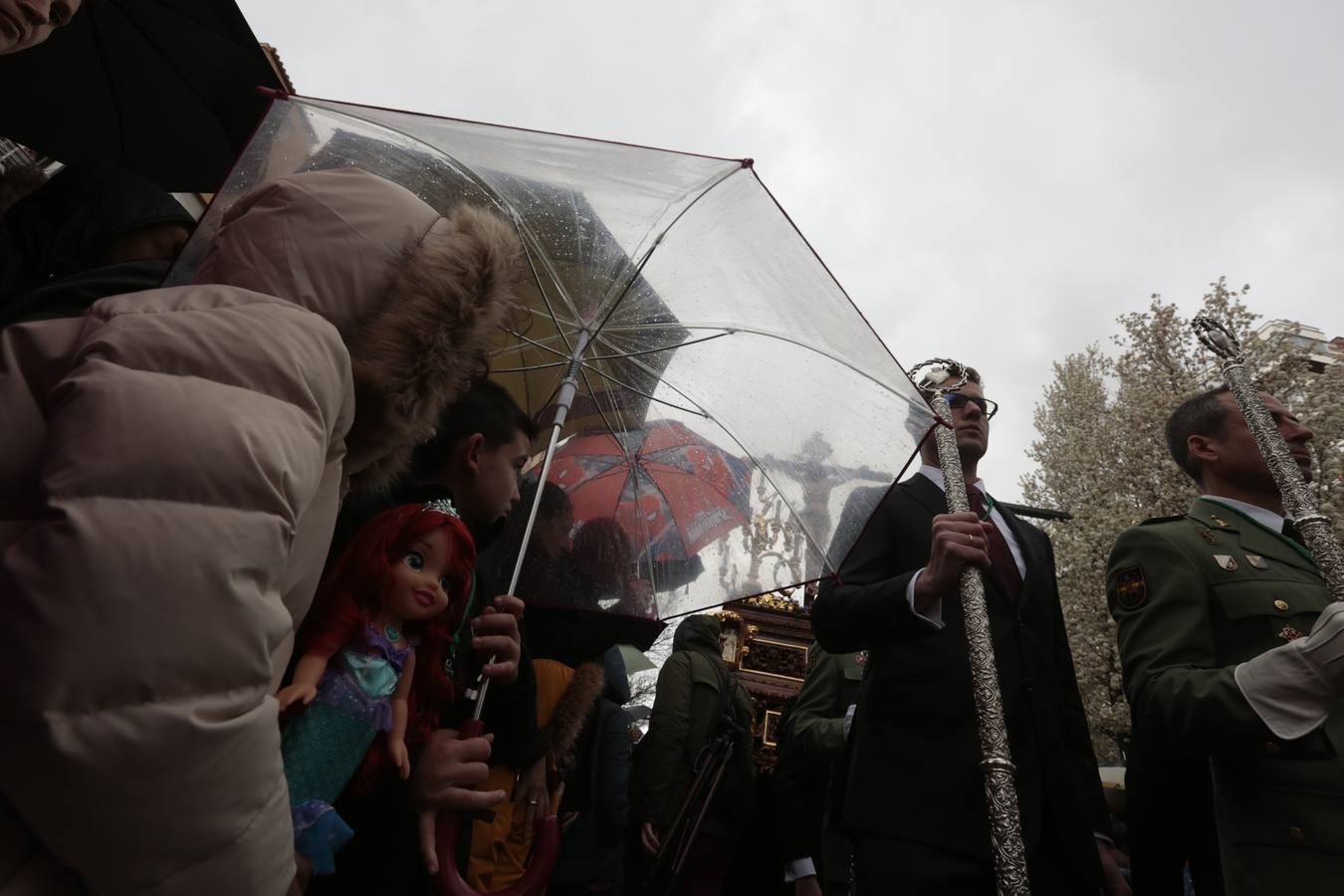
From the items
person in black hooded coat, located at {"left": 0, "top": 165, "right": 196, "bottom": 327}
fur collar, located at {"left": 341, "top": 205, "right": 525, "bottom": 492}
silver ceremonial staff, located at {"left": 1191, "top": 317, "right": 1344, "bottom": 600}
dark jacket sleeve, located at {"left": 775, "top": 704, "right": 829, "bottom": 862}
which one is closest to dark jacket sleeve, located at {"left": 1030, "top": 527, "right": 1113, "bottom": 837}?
silver ceremonial staff, located at {"left": 1191, "top": 317, "right": 1344, "bottom": 600}

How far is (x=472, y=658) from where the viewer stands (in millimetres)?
2307

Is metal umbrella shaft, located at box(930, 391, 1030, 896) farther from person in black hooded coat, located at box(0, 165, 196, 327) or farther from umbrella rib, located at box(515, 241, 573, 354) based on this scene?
person in black hooded coat, located at box(0, 165, 196, 327)

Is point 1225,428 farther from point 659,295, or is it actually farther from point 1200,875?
point 659,295

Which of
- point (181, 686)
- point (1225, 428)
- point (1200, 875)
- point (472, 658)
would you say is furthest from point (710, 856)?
point (181, 686)

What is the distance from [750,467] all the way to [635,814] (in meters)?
2.94

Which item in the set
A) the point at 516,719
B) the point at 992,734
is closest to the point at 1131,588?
the point at 992,734

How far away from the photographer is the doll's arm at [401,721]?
1798mm

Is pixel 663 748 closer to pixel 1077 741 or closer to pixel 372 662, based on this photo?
pixel 1077 741

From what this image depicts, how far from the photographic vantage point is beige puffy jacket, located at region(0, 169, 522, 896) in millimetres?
840

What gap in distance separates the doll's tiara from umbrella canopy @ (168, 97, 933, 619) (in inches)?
24.2

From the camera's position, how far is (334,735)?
1707mm

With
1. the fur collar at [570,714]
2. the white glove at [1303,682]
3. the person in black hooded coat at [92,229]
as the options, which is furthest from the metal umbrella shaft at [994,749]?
the person in black hooded coat at [92,229]

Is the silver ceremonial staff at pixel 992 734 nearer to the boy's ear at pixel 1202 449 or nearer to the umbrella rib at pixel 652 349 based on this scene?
the umbrella rib at pixel 652 349

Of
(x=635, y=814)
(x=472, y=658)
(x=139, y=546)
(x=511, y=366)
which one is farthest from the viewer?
(x=635, y=814)
